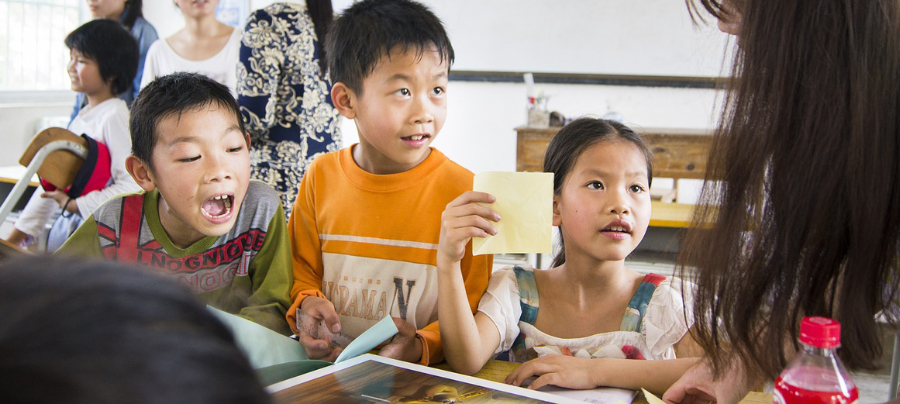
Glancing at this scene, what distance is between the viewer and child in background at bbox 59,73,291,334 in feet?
4.25

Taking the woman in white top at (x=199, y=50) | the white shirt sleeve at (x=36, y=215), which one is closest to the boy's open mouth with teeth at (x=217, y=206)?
the woman in white top at (x=199, y=50)

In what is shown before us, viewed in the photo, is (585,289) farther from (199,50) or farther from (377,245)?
(199,50)

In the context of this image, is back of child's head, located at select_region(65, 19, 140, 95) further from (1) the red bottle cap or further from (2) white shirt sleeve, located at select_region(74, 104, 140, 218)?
(1) the red bottle cap

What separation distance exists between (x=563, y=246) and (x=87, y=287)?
133cm

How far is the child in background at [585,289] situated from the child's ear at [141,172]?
58 cm

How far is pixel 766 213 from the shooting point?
2.52 ft

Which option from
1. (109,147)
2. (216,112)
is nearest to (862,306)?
(216,112)

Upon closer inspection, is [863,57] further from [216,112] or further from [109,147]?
[109,147]

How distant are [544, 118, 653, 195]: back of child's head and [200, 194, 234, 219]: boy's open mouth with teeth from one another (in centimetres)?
63

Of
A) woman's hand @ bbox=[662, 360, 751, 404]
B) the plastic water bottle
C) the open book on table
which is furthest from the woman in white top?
the plastic water bottle

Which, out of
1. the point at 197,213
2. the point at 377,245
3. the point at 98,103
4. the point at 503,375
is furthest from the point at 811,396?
the point at 98,103

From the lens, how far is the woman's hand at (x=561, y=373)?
1.08m

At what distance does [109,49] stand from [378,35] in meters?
1.72

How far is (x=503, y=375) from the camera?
3.84 ft
